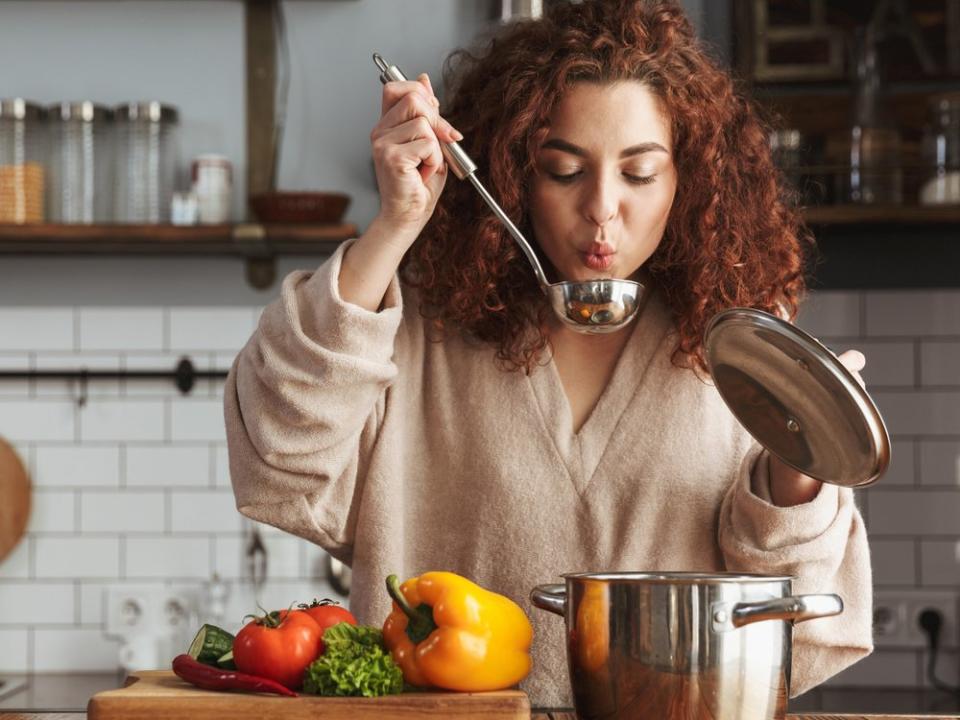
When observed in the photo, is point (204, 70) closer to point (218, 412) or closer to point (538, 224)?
point (218, 412)

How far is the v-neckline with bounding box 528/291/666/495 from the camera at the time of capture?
1493 millimetres

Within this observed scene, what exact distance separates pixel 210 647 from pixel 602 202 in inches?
23.6

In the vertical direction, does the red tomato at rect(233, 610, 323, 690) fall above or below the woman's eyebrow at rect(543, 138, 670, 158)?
below

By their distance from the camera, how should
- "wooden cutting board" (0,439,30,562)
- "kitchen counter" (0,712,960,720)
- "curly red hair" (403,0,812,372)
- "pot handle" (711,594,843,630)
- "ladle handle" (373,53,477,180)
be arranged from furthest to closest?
"wooden cutting board" (0,439,30,562)
"curly red hair" (403,0,812,372)
"ladle handle" (373,53,477,180)
"kitchen counter" (0,712,960,720)
"pot handle" (711,594,843,630)

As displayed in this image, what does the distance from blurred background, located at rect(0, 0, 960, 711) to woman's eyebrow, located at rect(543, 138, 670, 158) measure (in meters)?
1.24

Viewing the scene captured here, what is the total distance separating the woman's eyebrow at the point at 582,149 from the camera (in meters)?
1.38

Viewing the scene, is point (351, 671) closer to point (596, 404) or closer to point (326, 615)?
point (326, 615)

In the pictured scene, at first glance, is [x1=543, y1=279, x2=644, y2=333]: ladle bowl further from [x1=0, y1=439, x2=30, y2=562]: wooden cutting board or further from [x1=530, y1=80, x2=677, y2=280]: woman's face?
[x1=0, y1=439, x2=30, y2=562]: wooden cutting board

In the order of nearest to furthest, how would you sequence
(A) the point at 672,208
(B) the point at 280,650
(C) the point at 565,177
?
(B) the point at 280,650 → (C) the point at 565,177 → (A) the point at 672,208

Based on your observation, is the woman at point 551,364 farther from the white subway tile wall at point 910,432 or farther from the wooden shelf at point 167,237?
the white subway tile wall at point 910,432

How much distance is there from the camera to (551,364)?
5.04 ft

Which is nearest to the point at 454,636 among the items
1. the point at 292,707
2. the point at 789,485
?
the point at 292,707

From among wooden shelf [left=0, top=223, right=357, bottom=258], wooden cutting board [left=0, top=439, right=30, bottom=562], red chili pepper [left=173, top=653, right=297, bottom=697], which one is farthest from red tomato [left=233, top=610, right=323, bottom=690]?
wooden cutting board [left=0, top=439, right=30, bottom=562]

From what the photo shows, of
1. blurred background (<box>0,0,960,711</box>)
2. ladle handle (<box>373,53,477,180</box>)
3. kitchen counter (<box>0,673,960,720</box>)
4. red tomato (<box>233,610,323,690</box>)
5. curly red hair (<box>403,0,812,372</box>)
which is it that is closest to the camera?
red tomato (<box>233,610,323,690</box>)
